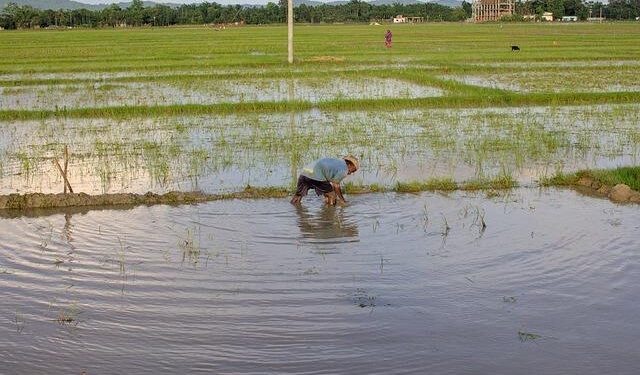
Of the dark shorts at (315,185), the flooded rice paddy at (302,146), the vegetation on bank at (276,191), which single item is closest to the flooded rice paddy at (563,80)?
the flooded rice paddy at (302,146)

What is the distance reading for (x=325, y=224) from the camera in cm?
629

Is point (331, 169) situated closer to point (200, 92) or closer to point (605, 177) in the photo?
point (605, 177)

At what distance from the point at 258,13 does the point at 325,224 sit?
80.1m

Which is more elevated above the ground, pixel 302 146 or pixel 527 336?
pixel 302 146

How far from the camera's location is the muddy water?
384cm

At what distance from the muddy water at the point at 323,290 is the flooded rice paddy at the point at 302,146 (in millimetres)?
1322

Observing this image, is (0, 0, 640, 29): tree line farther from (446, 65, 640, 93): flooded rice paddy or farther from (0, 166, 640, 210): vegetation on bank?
(0, 166, 640, 210): vegetation on bank

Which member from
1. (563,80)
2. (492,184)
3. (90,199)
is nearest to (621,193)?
(492,184)

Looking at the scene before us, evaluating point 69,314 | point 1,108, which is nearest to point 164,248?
point 69,314

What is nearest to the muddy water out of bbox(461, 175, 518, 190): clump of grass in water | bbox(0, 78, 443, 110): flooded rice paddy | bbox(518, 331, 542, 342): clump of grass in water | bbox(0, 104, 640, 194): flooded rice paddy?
bbox(518, 331, 542, 342): clump of grass in water

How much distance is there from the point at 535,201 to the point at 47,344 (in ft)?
15.0

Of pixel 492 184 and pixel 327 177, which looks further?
pixel 492 184

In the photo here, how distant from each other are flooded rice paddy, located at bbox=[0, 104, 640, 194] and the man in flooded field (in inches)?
42.5

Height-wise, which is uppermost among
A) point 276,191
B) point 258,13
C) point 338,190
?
point 258,13
